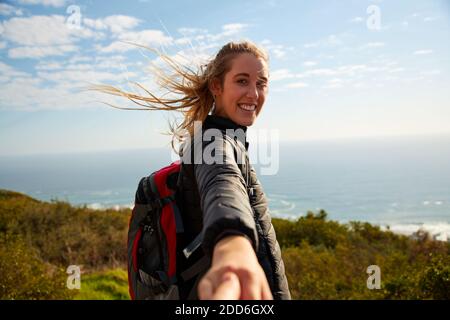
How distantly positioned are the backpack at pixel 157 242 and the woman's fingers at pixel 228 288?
0.69 meters

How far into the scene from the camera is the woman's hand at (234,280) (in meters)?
0.76

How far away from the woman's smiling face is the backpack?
1.93 feet

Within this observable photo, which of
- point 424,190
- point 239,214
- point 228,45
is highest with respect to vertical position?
point 424,190

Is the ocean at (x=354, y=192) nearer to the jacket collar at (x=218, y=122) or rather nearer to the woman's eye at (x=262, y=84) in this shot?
the woman's eye at (x=262, y=84)

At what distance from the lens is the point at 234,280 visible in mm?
784

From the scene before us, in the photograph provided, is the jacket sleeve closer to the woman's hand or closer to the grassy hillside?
the woman's hand

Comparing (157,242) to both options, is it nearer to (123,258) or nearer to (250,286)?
(250,286)

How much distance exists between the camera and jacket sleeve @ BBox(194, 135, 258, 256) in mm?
1040

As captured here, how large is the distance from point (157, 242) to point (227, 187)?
1.90 feet

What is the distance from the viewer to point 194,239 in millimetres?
1552

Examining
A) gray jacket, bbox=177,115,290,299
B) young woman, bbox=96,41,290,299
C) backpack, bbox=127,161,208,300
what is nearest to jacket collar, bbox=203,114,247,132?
young woman, bbox=96,41,290,299

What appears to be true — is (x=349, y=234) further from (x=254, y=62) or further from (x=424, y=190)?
(x=424, y=190)
